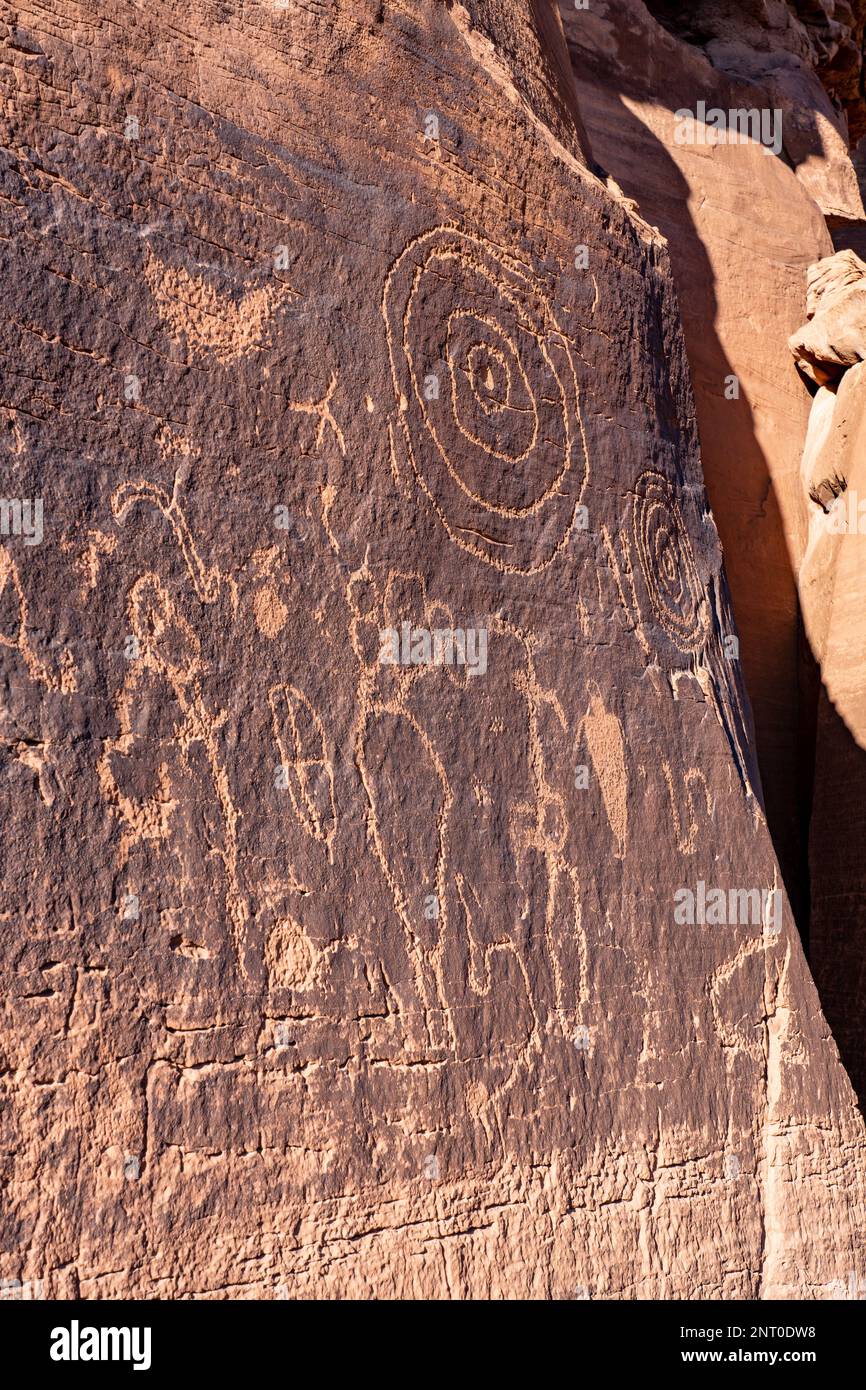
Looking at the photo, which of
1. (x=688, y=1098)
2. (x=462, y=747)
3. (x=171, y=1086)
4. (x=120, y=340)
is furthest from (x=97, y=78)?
(x=688, y=1098)

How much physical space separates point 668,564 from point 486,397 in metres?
0.72

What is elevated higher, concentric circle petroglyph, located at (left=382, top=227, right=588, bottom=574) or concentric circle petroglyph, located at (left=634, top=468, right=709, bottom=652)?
concentric circle petroglyph, located at (left=382, top=227, right=588, bottom=574)

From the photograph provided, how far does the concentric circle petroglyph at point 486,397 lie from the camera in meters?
2.84

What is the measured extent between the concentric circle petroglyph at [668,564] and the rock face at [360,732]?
2 centimetres

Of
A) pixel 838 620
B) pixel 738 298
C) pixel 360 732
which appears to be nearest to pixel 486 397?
pixel 360 732

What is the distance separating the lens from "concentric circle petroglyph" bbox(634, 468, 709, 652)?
3.29 m

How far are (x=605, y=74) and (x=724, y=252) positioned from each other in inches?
38.0

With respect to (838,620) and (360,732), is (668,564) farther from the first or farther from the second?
(838,620)

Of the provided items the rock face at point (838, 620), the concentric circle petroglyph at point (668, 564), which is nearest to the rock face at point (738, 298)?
the rock face at point (838, 620)

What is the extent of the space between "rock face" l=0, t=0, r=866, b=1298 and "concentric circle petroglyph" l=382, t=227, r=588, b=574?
0.01 metres

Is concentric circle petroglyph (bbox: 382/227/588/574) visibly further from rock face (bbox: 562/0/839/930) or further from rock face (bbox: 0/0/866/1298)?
rock face (bbox: 562/0/839/930)

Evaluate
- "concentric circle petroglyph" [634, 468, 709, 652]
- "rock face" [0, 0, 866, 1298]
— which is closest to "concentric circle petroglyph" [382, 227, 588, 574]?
"rock face" [0, 0, 866, 1298]

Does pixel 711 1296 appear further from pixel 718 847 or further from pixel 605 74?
pixel 605 74

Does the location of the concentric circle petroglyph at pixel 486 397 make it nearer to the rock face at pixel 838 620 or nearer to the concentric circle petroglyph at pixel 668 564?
the concentric circle petroglyph at pixel 668 564
